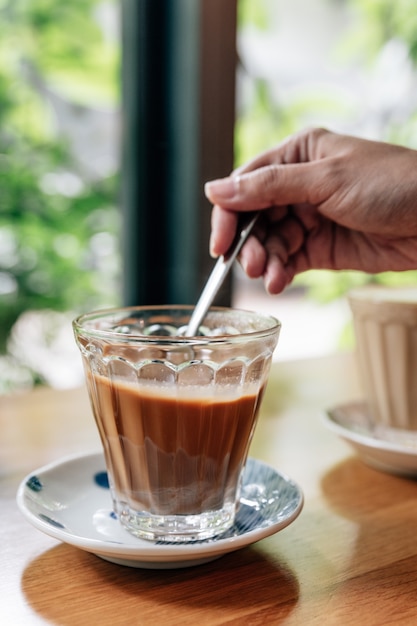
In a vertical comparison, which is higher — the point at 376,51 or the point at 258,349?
the point at 376,51

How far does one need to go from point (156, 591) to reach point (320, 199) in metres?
0.51

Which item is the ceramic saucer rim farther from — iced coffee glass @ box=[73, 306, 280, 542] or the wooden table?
iced coffee glass @ box=[73, 306, 280, 542]

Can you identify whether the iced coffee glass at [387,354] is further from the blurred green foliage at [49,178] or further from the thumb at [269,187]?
the blurred green foliage at [49,178]

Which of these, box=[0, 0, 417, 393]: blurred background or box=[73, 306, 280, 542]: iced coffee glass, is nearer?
box=[73, 306, 280, 542]: iced coffee glass

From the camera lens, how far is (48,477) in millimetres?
708

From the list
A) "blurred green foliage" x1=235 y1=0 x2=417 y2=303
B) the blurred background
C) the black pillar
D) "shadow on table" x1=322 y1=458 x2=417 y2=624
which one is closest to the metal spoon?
"shadow on table" x1=322 y1=458 x2=417 y2=624

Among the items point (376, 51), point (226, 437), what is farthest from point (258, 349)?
point (376, 51)

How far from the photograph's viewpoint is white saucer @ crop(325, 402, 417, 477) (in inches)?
31.1

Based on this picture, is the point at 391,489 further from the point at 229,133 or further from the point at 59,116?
the point at 59,116

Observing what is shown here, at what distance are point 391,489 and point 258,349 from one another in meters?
0.27

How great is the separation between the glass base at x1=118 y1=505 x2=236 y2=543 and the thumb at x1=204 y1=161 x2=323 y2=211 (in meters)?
0.38

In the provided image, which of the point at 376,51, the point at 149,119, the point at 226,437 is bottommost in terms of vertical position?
the point at 226,437

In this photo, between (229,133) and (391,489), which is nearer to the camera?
(391,489)

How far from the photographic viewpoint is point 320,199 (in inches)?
35.0
